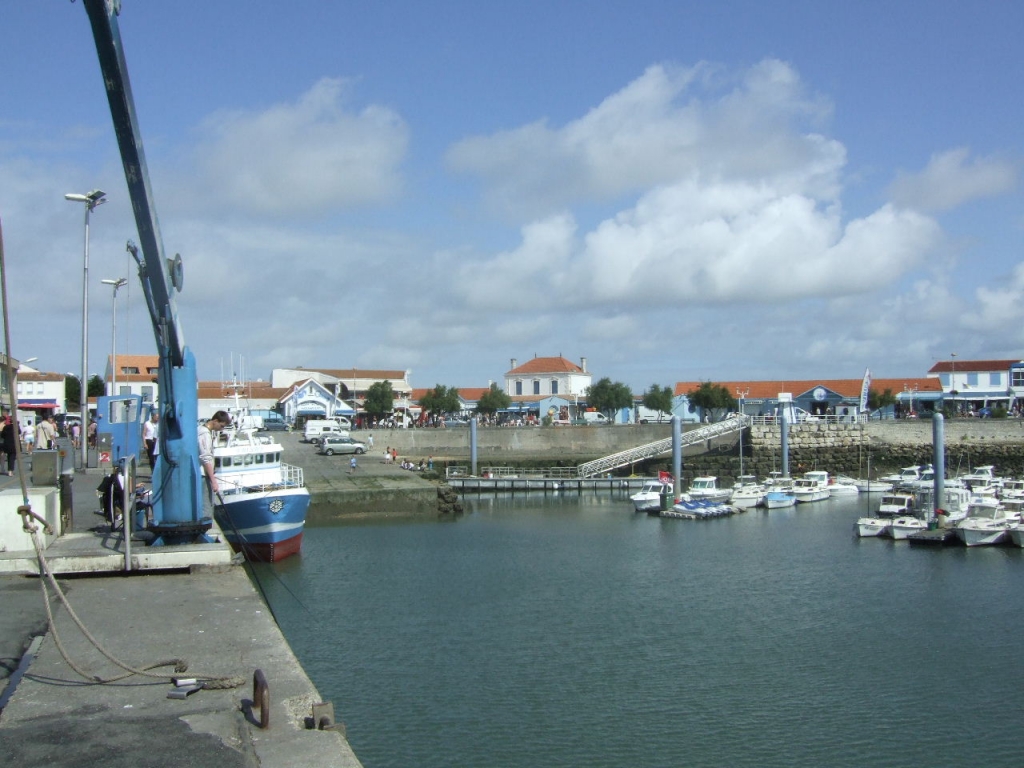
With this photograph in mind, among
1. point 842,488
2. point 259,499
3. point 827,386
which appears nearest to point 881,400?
point 827,386

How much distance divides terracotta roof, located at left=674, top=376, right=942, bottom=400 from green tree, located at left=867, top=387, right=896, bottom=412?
148cm

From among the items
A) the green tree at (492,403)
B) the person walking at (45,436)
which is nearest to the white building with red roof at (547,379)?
the green tree at (492,403)

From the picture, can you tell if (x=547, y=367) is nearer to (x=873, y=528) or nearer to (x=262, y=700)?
(x=873, y=528)

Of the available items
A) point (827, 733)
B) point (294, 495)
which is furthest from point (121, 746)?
point (294, 495)

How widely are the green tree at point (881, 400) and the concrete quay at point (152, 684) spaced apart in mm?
88693

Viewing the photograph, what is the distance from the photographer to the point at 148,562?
13109 millimetres

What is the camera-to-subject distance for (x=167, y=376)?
15359 millimetres

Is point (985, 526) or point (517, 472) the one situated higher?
point (517, 472)

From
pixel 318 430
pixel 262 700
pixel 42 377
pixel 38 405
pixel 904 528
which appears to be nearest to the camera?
Answer: pixel 262 700

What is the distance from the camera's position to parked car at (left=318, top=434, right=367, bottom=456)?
209ft

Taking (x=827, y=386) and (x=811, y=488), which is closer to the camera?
(x=811, y=488)

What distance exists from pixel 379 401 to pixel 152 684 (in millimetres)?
88032

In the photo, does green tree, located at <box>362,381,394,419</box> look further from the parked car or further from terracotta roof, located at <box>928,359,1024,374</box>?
terracotta roof, located at <box>928,359,1024,374</box>

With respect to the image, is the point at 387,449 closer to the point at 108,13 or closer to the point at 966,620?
the point at 966,620
